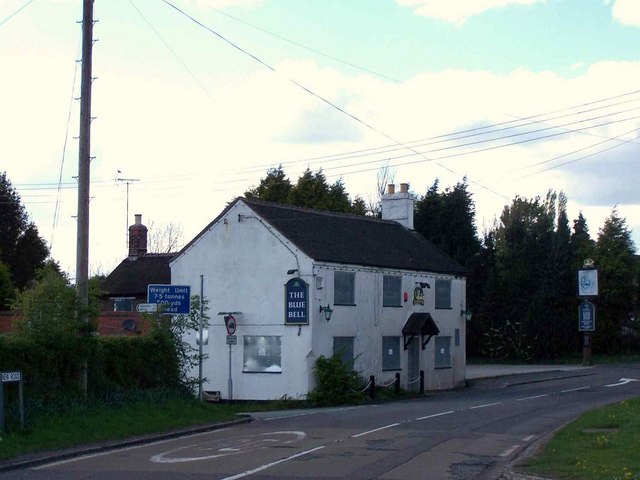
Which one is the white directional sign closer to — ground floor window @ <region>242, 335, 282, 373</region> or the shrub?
the shrub

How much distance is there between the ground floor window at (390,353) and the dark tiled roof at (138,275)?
16.3 meters

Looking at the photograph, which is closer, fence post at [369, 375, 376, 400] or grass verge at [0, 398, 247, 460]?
grass verge at [0, 398, 247, 460]

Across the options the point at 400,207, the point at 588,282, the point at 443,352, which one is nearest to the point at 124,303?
the point at 400,207

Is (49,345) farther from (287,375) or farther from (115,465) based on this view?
(287,375)

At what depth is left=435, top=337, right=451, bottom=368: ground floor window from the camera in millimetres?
45125

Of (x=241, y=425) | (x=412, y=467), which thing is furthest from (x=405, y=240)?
(x=412, y=467)

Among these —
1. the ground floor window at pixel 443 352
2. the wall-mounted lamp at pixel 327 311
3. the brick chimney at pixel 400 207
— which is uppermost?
the brick chimney at pixel 400 207

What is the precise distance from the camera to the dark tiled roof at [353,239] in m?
38.9

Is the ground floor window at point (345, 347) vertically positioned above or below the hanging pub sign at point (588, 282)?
below

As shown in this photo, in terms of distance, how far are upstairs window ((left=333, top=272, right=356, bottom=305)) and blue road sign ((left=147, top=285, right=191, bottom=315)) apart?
11706 millimetres

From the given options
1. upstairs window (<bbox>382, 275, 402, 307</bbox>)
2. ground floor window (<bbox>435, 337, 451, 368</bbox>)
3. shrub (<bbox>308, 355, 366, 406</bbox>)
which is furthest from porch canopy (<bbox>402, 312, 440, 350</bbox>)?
shrub (<bbox>308, 355, 366, 406</bbox>)

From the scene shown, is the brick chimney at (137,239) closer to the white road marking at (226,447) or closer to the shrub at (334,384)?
the shrub at (334,384)

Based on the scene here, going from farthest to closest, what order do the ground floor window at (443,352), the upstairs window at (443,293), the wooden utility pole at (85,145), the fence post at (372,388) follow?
the upstairs window at (443,293) < the ground floor window at (443,352) < the fence post at (372,388) < the wooden utility pole at (85,145)

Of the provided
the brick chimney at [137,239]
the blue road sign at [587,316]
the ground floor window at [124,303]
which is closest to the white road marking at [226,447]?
the ground floor window at [124,303]
